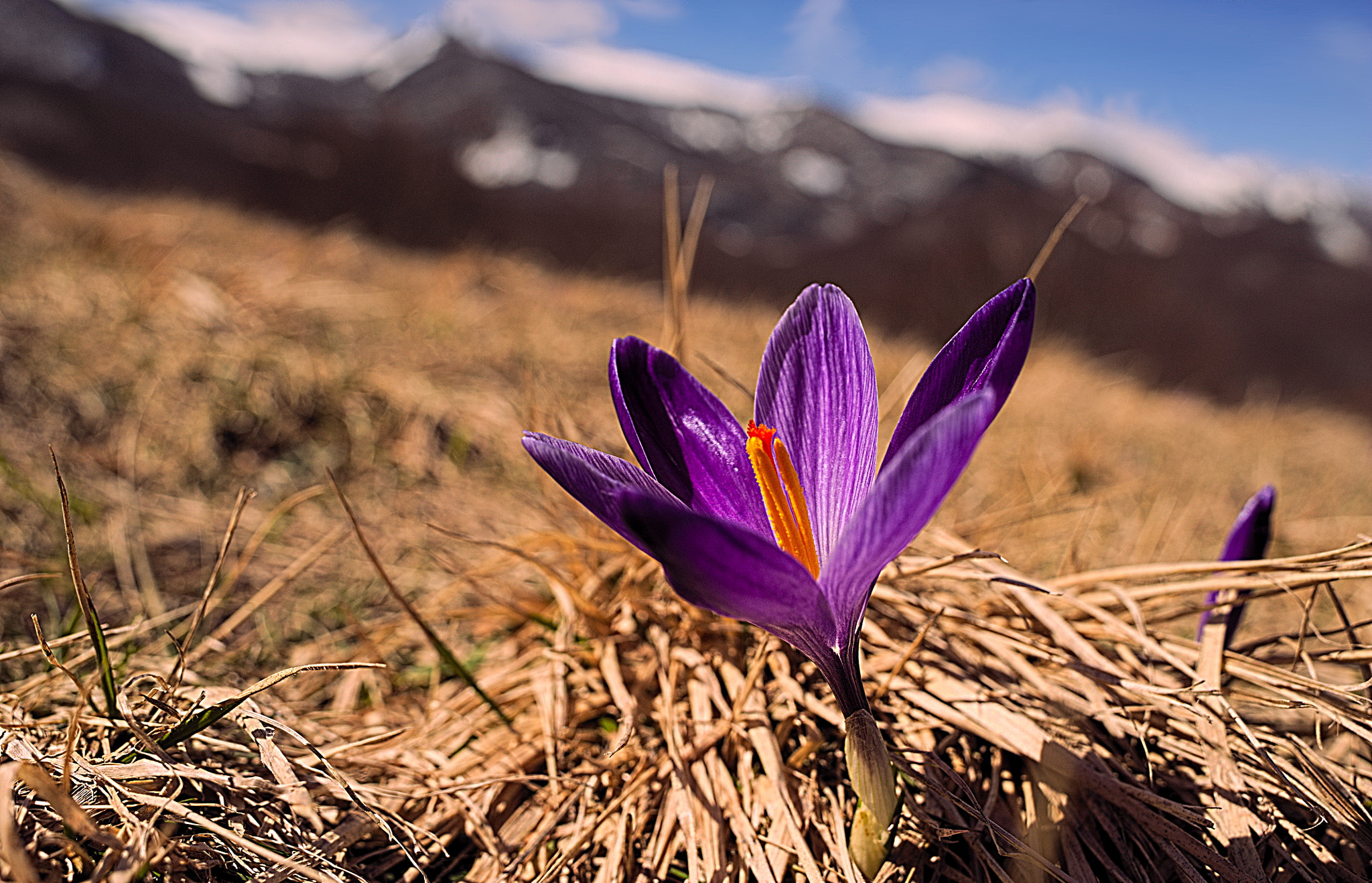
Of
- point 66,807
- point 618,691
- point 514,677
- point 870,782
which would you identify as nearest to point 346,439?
point 514,677

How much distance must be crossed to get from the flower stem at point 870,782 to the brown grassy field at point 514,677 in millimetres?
52

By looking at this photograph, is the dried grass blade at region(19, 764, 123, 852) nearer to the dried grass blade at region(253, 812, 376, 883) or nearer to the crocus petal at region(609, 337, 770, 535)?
the dried grass blade at region(253, 812, 376, 883)

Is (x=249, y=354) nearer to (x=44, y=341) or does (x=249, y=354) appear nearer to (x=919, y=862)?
(x=44, y=341)

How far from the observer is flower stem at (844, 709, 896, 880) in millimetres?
388

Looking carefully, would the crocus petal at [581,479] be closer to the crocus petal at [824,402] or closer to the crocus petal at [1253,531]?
the crocus petal at [824,402]

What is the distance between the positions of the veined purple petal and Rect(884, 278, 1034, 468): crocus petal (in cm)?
7

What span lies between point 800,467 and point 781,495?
0.05 metres

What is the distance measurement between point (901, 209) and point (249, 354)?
568 cm

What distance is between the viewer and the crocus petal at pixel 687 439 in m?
0.41

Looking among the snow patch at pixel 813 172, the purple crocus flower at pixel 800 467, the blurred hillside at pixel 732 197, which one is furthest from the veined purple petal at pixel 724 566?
the snow patch at pixel 813 172

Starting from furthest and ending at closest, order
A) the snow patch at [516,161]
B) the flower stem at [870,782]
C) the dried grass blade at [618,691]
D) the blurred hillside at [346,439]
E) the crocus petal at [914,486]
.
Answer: the snow patch at [516,161]
the blurred hillside at [346,439]
the dried grass blade at [618,691]
the flower stem at [870,782]
the crocus petal at [914,486]

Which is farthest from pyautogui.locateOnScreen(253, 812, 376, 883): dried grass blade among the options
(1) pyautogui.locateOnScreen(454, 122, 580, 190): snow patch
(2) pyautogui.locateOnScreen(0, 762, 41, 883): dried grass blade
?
(1) pyautogui.locateOnScreen(454, 122, 580, 190): snow patch

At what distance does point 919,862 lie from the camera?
491 mm

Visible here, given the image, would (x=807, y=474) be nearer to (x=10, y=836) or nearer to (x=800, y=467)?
(x=800, y=467)
